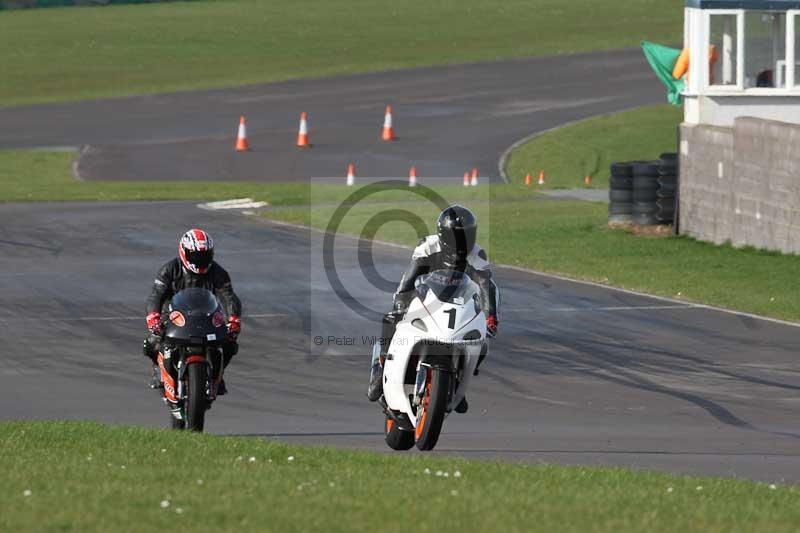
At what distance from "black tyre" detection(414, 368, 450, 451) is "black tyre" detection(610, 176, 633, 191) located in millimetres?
15379

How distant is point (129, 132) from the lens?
4353 cm

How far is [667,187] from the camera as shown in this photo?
84.0ft

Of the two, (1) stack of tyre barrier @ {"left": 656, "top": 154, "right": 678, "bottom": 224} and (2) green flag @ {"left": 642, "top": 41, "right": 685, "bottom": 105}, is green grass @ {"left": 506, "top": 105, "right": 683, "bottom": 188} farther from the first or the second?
(1) stack of tyre barrier @ {"left": 656, "top": 154, "right": 678, "bottom": 224}

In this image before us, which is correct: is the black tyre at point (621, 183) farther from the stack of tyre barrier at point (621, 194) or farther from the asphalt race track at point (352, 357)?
the asphalt race track at point (352, 357)

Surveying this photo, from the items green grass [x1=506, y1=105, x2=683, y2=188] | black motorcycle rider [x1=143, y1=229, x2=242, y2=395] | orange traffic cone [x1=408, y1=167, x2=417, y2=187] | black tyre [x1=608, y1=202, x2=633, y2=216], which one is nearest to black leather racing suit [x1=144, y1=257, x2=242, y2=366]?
black motorcycle rider [x1=143, y1=229, x2=242, y2=395]

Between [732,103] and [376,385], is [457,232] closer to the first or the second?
[376,385]

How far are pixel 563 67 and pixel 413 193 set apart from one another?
24.9m

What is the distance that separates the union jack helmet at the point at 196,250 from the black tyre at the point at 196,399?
0.85 meters

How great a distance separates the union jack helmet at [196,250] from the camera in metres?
12.1

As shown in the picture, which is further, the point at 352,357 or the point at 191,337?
the point at 352,357

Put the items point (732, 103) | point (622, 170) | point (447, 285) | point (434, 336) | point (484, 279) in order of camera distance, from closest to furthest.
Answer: point (434, 336) < point (447, 285) < point (484, 279) < point (732, 103) < point (622, 170)

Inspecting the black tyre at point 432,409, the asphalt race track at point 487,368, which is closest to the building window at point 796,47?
the asphalt race track at point 487,368

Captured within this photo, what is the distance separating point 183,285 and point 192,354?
77cm

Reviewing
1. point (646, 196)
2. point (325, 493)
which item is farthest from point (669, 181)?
point (325, 493)
